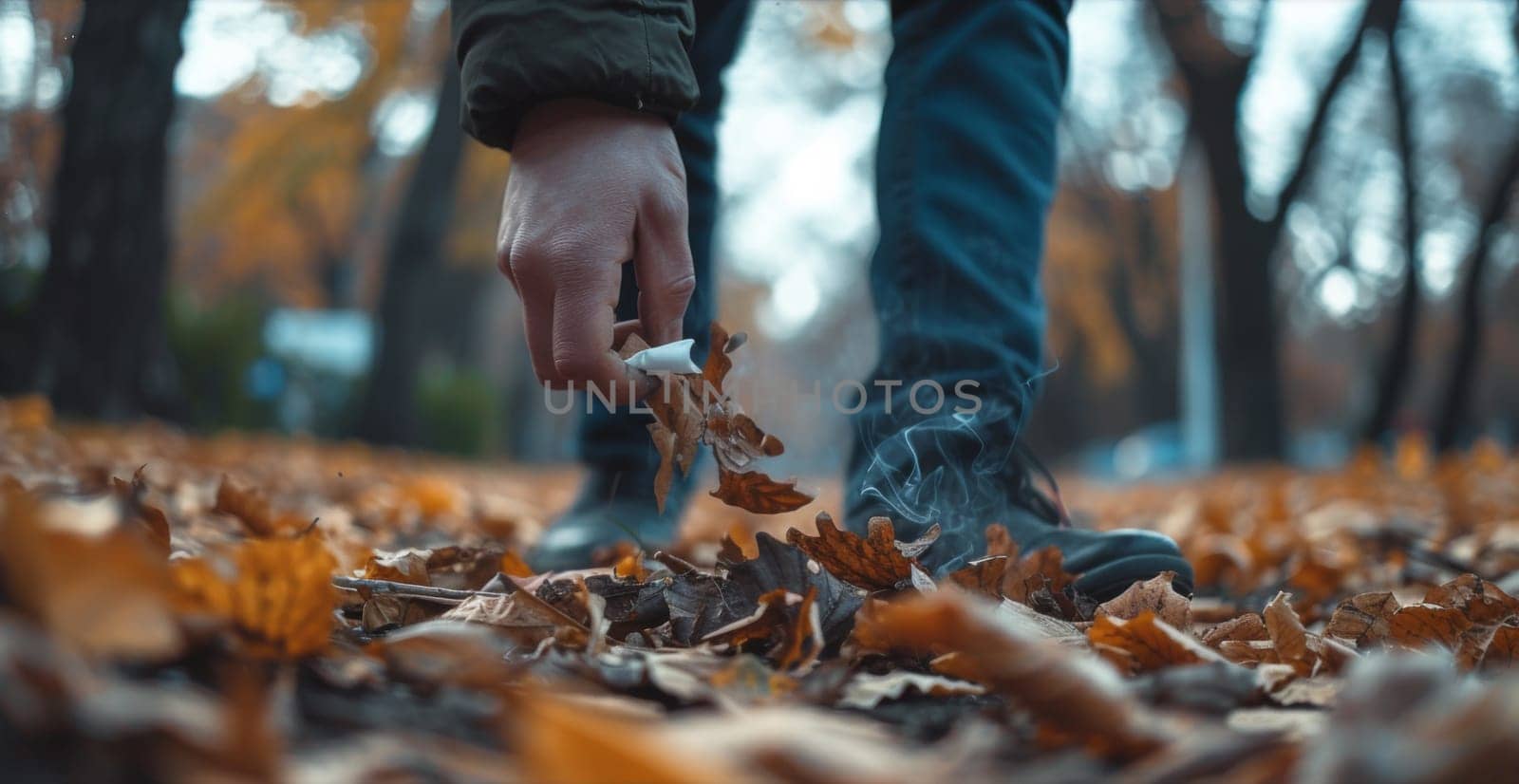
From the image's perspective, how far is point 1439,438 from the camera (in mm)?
9969

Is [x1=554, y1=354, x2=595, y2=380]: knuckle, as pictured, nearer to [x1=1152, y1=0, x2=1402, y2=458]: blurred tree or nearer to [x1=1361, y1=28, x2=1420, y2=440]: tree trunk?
[x1=1152, y1=0, x2=1402, y2=458]: blurred tree

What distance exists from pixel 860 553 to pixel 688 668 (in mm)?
350

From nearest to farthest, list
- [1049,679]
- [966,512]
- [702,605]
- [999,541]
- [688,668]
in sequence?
[1049,679] < [688,668] < [702,605] < [999,541] < [966,512]

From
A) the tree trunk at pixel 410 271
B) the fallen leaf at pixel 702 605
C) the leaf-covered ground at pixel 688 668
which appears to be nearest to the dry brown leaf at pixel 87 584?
the leaf-covered ground at pixel 688 668

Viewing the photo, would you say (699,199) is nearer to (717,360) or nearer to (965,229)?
(965,229)

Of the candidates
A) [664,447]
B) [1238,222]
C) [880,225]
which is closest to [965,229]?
[880,225]

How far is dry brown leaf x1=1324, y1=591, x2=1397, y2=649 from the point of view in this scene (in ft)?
4.00

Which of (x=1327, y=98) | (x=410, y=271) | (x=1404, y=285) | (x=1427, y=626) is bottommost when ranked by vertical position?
(x=410, y=271)

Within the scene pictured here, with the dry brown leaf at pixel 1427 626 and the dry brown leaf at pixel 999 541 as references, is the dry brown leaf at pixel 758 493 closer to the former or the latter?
the dry brown leaf at pixel 999 541

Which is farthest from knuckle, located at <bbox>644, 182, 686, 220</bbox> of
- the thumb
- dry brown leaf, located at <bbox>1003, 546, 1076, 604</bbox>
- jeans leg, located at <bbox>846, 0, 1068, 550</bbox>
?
dry brown leaf, located at <bbox>1003, 546, 1076, 604</bbox>

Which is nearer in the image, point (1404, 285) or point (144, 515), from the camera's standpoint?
point (144, 515)

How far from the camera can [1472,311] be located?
9805mm

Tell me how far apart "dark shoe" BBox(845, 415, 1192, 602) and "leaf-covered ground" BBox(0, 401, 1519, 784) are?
0.09 meters

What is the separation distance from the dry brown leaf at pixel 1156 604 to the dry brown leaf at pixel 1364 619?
0.52 feet
